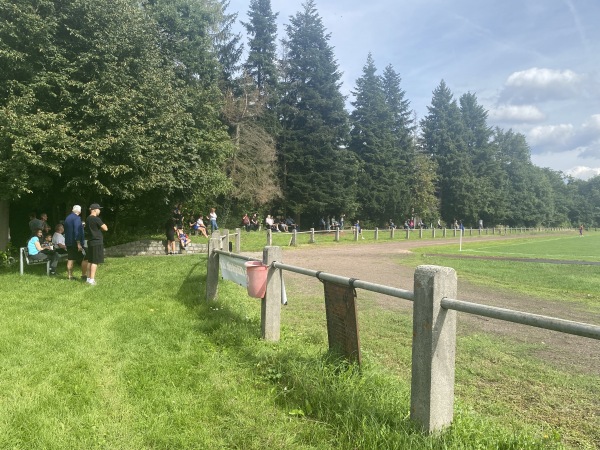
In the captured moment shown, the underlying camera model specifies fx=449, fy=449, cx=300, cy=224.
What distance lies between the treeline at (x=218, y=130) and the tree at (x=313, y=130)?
0.13 m

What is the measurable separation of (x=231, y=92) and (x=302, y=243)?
1694 centimetres

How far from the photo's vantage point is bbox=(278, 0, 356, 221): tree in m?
39.8

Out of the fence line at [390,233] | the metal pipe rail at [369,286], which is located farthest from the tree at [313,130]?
the metal pipe rail at [369,286]

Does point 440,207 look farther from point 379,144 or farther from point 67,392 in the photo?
point 67,392

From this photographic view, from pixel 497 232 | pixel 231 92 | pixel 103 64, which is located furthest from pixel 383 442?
pixel 497 232

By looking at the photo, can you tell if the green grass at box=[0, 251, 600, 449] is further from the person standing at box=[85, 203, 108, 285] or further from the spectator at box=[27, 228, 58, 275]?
the spectator at box=[27, 228, 58, 275]

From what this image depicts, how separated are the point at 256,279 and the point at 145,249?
1559 cm

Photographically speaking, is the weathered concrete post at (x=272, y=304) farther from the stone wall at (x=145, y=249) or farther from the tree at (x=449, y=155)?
the tree at (x=449, y=155)

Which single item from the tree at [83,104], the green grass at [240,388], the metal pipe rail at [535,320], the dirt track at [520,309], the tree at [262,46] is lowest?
the dirt track at [520,309]

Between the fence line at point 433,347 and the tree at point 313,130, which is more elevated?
the tree at point 313,130

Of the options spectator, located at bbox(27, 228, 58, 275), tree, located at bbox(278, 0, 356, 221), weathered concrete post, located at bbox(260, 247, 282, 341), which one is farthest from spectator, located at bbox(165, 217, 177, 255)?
tree, located at bbox(278, 0, 356, 221)

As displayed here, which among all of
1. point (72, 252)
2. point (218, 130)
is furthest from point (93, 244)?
point (218, 130)

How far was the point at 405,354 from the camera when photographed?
5.32m

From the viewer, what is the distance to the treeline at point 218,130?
1432 centimetres
